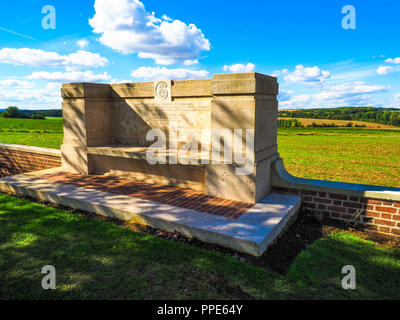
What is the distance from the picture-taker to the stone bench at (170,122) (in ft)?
18.2

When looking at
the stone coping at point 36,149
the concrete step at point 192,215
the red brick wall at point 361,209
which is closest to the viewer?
the concrete step at point 192,215

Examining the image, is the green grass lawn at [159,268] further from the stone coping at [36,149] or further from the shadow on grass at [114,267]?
the stone coping at [36,149]

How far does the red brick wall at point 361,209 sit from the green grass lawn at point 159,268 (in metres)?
0.59

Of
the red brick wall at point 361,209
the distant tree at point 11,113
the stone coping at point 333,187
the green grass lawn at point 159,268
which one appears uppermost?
the distant tree at point 11,113

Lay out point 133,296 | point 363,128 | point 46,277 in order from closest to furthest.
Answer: point 133,296, point 46,277, point 363,128

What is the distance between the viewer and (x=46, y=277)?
351cm

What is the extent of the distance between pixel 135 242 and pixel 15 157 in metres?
8.63

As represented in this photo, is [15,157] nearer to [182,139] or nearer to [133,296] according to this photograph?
[182,139]

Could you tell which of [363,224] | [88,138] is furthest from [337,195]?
[88,138]

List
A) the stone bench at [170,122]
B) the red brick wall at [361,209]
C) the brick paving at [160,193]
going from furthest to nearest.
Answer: the stone bench at [170,122]
the brick paving at [160,193]
the red brick wall at [361,209]

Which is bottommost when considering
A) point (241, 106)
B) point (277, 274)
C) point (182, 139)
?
point (277, 274)

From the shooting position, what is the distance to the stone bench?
5.56m

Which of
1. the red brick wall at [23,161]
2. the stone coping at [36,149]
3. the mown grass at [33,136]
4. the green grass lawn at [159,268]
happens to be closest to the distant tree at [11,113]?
the mown grass at [33,136]

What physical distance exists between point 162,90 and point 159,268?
4684 millimetres
